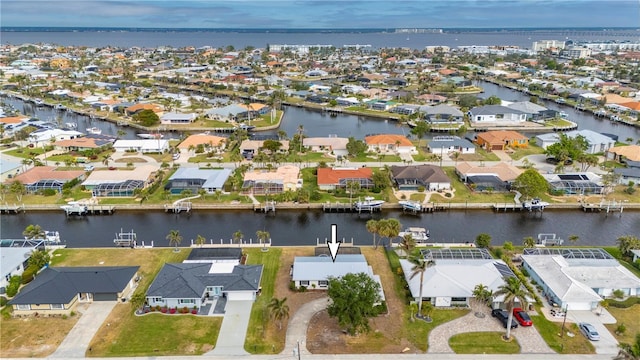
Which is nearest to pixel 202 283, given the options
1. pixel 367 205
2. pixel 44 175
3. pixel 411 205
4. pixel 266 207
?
pixel 266 207

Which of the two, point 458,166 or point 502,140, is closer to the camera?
point 458,166

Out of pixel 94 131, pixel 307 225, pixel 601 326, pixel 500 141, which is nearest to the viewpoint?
pixel 601 326

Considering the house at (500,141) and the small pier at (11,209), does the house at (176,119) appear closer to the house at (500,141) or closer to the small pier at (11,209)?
the small pier at (11,209)

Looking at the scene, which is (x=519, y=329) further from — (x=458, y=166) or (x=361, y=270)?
(x=458, y=166)

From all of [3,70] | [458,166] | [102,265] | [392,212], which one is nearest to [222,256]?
[102,265]

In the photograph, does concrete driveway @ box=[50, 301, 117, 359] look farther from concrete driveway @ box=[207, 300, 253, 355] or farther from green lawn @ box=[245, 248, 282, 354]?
green lawn @ box=[245, 248, 282, 354]

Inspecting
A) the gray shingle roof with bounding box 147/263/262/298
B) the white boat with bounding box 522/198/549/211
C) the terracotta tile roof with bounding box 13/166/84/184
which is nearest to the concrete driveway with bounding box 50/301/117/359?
the gray shingle roof with bounding box 147/263/262/298

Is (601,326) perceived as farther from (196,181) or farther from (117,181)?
(117,181)
